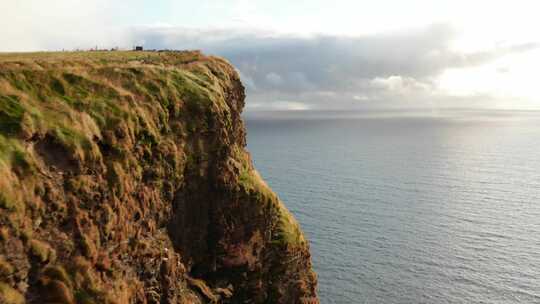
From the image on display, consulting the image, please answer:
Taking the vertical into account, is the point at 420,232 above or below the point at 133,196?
below

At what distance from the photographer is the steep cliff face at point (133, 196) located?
22.4 m

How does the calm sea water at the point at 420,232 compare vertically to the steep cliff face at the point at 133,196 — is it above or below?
below

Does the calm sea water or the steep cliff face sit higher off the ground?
the steep cliff face

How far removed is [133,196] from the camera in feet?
98.2

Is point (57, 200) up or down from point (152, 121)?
down

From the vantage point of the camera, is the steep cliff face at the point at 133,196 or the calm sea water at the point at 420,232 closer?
the steep cliff face at the point at 133,196

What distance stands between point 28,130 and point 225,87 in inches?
1080

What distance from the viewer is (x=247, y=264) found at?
40531 mm

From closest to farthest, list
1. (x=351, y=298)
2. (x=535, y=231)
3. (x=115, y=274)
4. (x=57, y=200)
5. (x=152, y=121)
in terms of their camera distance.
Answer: (x=57, y=200)
(x=115, y=274)
(x=152, y=121)
(x=351, y=298)
(x=535, y=231)

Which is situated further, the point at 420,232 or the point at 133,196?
the point at 420,232

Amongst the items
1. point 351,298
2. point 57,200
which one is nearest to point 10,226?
point 57,200

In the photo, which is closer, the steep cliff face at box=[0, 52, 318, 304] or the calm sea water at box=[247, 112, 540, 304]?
the steep cliff face at box=[0, 52, 318, 304]

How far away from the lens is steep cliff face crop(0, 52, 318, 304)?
73.4 ft

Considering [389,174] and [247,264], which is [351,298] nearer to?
[247,264]
